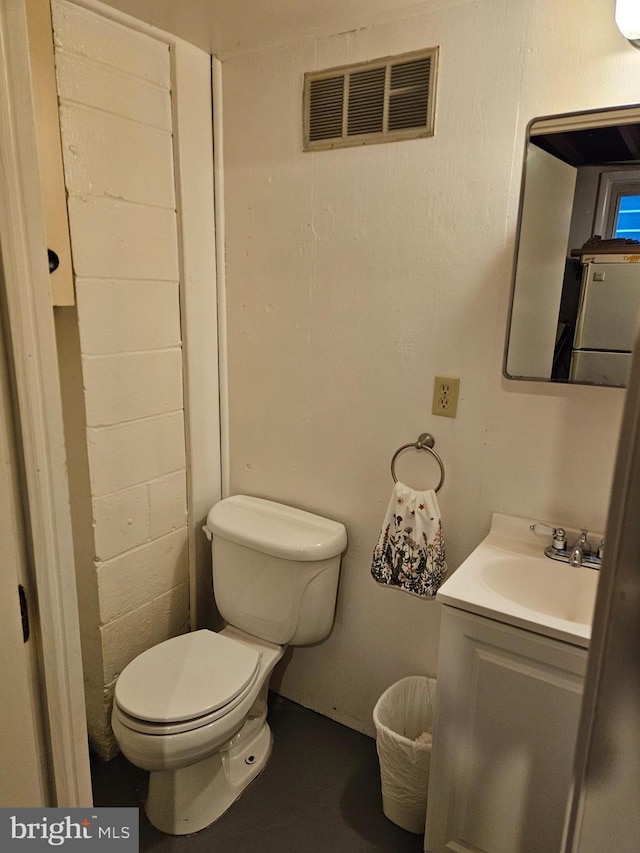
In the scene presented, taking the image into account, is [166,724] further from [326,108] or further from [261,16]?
[261,16]

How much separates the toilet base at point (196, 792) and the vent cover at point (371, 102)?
1771 millimetres

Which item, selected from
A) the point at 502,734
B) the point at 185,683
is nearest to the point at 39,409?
the point at 185,683

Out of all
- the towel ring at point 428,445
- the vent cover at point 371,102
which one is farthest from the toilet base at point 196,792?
the vent cover at point 371,102

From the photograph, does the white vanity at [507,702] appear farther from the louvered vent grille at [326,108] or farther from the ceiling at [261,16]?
the ceiling at [261,16]

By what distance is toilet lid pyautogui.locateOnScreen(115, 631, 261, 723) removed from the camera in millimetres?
1480

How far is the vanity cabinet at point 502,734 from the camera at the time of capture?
47.6 inches

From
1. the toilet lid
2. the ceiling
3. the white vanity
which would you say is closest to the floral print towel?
the white vanity

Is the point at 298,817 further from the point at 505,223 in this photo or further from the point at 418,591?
the point at 505,223

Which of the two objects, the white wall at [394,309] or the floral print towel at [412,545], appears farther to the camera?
the floral print towel at [412,545]

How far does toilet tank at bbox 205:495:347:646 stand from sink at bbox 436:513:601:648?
1.66 feet

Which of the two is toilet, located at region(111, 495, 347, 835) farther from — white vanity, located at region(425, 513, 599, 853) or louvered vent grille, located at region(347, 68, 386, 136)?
louvered vent grille, located at region(347, 68, 386, 136)

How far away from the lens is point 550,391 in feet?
4.83

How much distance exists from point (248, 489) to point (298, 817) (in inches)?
40.4

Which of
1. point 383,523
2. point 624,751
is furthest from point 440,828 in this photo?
point 624,751
